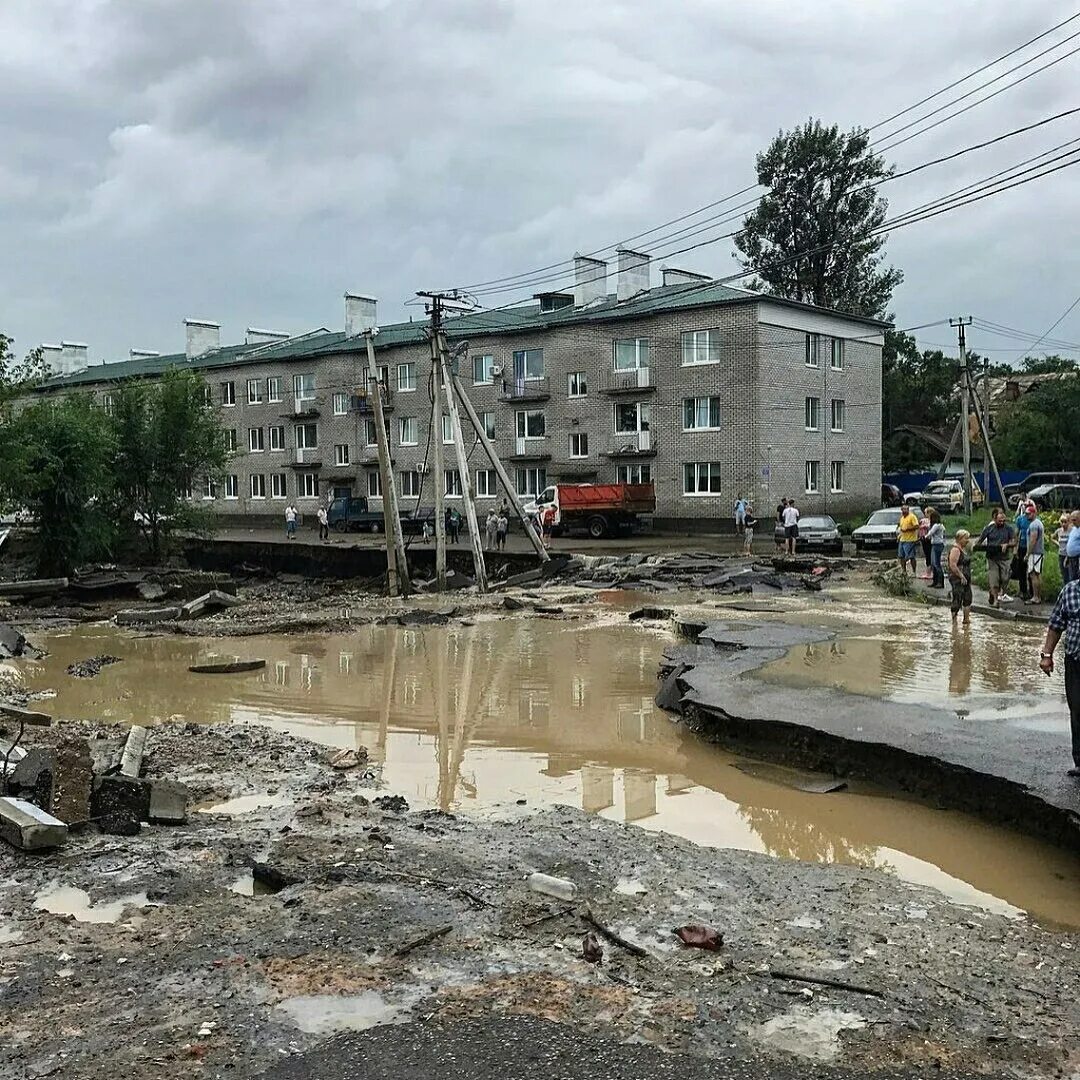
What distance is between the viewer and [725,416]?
128 feet

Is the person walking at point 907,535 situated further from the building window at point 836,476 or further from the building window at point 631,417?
the building window at point 836,476

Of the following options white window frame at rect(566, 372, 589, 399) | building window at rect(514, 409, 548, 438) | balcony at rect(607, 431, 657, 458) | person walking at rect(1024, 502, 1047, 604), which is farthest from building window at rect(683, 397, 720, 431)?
person walking at rect(1024, 502, 1047, 604)

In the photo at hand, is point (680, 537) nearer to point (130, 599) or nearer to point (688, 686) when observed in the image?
point (130, 599)

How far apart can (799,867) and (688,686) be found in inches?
194

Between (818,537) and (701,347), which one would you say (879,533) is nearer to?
(818,537)

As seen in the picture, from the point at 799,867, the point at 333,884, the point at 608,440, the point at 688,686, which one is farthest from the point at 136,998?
the point at 608,440

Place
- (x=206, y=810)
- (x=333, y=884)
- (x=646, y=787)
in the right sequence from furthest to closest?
(x=646, y=787) → (x=206, y=810) → (x=333, y=884)

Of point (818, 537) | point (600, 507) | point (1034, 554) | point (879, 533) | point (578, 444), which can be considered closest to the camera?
point (1034, 554)

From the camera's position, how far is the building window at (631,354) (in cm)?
4134

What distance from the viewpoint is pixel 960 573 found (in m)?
16.4

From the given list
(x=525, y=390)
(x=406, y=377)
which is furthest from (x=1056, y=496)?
(x=406, y=377)

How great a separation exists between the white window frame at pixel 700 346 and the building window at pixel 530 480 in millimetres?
8479

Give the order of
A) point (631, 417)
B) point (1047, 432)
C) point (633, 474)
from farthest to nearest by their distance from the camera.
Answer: point (1047, 432)
point (633, 474)
point (631, 417)

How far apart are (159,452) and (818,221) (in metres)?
35.0
